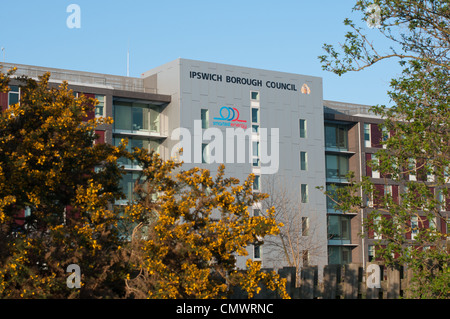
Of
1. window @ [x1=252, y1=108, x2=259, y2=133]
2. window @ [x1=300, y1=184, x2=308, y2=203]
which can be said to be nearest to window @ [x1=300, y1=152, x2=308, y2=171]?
window @ [x1=300, y1=184, x2=308, y2=203]

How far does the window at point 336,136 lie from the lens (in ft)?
239

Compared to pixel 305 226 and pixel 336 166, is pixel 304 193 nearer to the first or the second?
pixel 305 226

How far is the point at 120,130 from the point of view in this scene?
2429 inches

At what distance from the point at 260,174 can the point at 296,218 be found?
5061 mm

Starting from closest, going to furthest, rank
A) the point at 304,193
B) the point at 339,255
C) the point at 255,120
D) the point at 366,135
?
1. the point at 255,120
2. the point at 304,193
3. the point at 339,255
4. the point at 366,135

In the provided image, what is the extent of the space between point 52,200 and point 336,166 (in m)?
51.7

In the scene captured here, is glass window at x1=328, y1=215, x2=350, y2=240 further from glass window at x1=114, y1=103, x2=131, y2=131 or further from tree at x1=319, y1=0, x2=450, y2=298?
tree at x1=319, y1=0, x2=450, y2=298

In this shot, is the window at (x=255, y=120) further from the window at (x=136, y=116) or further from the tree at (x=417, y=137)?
the tree at (x=417, y=137)

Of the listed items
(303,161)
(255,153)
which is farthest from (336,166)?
(255,153)

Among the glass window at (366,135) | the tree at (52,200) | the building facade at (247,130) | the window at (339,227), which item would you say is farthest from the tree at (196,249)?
the glass window at (366,135)

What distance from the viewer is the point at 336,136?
7369 cm

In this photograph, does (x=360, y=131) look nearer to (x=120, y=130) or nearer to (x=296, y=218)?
(x=296, y=218)

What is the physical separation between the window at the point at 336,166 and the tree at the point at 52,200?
48.9 meters
